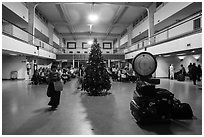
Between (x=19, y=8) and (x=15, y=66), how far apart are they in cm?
499

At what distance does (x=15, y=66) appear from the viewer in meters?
13.3

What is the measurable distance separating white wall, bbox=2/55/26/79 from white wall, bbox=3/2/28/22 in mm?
3490

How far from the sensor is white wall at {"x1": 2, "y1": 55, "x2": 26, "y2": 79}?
43.5 feet

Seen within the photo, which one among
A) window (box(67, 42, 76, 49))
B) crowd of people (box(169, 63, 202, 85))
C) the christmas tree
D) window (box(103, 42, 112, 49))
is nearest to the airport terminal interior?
the christmas tree

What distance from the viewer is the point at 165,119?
315 cm

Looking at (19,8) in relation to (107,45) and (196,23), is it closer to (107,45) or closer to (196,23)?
(196,23)

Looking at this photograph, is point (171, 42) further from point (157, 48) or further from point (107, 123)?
point (107, 123)

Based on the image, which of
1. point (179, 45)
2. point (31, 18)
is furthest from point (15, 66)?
point (179, 45)

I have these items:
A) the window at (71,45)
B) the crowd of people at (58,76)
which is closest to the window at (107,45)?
the window at (71,45)

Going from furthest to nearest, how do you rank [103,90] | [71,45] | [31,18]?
[71,45] < [31,18] < [103,90]

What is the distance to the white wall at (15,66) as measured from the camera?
522 inches

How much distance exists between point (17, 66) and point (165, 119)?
13249 millimetres

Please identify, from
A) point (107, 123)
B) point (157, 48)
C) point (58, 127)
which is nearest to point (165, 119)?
point (107, 123)

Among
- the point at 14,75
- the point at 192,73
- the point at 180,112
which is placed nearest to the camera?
the point at 180,112
